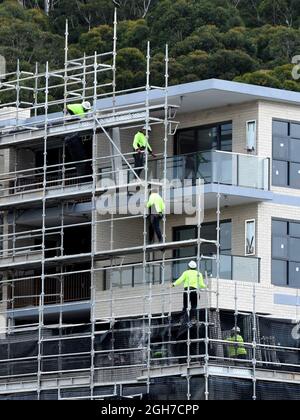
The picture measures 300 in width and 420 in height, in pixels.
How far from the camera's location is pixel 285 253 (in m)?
50.8

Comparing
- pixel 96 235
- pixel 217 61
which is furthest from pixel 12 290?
pixel 217 61

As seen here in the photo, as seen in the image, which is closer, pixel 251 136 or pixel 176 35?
pixel 251 136

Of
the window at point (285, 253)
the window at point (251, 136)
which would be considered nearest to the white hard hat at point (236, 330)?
the window at point (285, 253)

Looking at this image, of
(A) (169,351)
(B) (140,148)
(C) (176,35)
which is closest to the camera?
(A) (169,351)

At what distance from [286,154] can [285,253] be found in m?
2.86

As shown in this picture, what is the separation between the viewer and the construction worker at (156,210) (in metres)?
49.1

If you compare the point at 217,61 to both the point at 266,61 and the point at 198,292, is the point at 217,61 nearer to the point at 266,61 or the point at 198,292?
the point at 266,61

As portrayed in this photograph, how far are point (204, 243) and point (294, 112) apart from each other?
14.9 ft

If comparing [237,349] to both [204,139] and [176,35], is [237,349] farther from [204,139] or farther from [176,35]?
[176,35]

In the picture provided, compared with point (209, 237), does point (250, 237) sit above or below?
below

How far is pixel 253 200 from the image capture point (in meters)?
50.5

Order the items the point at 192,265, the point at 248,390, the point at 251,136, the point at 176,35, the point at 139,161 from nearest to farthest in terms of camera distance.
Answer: the point at 248,390
the point at 192,265
the point at 139,161
the point at 251,136
the point at 176,35

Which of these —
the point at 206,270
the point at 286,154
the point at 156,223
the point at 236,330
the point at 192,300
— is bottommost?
the point at 236,330

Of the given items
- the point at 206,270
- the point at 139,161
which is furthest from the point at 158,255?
Result: the point at 206,270
